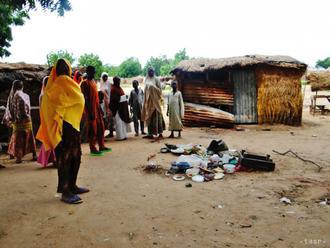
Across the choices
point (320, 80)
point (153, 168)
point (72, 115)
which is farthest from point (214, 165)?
point (320, 80)

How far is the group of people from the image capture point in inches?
173

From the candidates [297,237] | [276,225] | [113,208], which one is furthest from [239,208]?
[113,208]

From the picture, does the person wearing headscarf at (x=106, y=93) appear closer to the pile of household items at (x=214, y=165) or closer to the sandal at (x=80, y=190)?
the pile of household items at (x=214, y=165)

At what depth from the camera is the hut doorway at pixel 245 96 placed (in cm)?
1295

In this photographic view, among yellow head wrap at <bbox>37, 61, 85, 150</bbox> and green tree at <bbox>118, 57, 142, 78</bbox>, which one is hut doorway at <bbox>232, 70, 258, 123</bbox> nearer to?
yellow head wrap at <bbox>37, 61, 85, 150</bbox>

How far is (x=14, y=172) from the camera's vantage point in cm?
636

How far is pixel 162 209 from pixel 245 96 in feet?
31.4

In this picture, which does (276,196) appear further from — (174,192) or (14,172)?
(14,172)

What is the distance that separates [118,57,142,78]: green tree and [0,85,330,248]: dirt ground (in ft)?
166

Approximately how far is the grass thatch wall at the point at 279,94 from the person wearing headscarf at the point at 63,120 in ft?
31.6

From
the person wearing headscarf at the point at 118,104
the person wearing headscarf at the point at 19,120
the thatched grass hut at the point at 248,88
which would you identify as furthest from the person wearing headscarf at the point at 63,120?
the thatched grass hut at the point at 248,88

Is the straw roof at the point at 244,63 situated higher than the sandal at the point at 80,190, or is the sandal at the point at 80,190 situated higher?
the straw roof at the point at 244,63

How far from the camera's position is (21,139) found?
712 centimetres

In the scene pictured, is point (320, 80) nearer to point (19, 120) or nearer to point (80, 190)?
point (19, 120)
